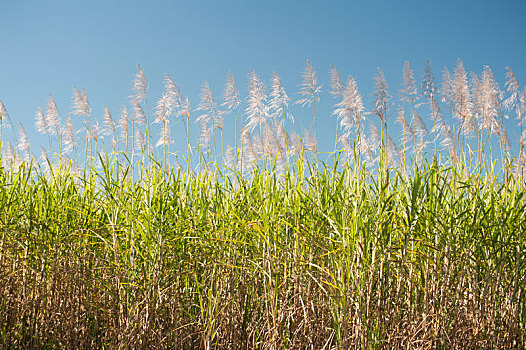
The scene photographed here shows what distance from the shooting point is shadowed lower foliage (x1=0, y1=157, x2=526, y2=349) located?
2184mm

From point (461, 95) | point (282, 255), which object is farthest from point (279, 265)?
point (461, 95)

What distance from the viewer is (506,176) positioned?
8.81 ft

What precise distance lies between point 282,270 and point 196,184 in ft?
2.80

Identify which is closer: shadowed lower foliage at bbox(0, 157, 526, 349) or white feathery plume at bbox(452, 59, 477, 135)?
shadowed lower foliage at bbox(0, 157, 526, 349)

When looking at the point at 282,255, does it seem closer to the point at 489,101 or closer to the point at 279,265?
the point at 279,265

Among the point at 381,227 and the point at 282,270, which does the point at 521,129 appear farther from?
the point at 282,270

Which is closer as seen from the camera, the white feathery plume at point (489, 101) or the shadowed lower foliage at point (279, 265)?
the shadowed lower foliage at point (279, 265)

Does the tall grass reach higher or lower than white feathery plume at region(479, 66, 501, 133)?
lower

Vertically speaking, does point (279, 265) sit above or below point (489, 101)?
below

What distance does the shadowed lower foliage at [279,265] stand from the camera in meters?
2.18

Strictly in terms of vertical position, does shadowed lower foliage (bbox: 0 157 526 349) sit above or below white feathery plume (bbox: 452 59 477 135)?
below

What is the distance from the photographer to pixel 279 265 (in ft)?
7.93

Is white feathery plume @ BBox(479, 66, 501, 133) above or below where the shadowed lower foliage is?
above

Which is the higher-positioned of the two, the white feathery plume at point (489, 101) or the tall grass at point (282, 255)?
the white feathery plume at point (489, 101)
